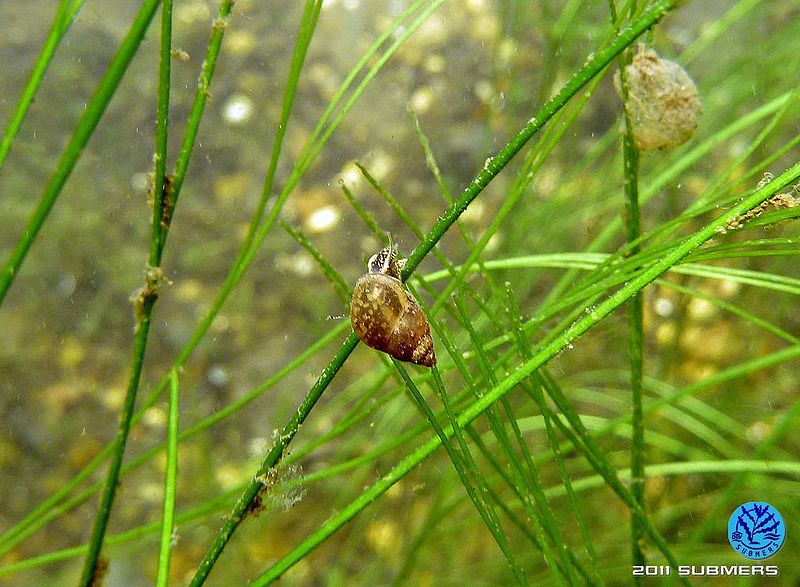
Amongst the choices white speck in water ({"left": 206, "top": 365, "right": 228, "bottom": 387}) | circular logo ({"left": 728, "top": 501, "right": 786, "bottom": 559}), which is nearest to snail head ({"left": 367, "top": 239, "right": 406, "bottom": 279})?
circular logo ({"left": 728, "top": 501, "right": 786, "bottom": 559})

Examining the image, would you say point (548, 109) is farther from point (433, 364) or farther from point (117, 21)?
point (117, 21)

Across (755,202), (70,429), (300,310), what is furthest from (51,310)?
(755,202)

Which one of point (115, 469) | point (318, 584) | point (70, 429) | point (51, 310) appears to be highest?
point (51, 310)

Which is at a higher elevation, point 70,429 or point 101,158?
point 101,158

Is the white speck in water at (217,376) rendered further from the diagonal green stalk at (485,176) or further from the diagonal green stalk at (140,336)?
the diagonal green stalk at (485,176)

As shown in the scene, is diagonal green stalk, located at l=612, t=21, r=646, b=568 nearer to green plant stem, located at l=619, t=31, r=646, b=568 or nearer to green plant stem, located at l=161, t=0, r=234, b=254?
green plant stem, located at l=619, t=31, r=646, b=568

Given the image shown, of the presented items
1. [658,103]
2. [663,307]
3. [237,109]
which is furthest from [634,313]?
[237,109]

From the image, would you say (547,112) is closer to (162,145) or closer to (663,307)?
(162,145)
